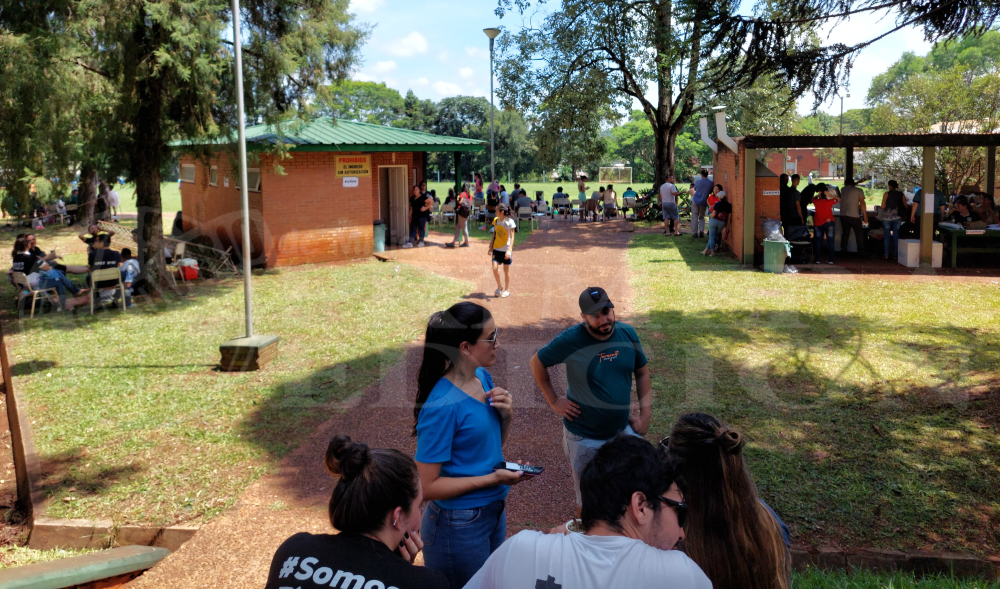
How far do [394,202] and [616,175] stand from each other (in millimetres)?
51461

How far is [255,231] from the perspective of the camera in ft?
59.2

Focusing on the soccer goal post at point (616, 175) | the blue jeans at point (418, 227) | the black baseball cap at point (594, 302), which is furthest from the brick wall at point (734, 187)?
the soccer goal post at point (616, 175)

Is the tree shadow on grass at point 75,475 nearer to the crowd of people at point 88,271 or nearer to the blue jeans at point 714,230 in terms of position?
the crowd of people at point 88,271

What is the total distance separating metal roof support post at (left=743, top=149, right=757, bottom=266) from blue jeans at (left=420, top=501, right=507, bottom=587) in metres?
14.7

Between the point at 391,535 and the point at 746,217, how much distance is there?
50.9ft

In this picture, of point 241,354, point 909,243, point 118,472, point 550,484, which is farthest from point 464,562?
point 909,243

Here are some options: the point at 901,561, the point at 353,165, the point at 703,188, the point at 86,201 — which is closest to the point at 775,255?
the point at 703,188

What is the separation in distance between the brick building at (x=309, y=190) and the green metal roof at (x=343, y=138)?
26 millimetres

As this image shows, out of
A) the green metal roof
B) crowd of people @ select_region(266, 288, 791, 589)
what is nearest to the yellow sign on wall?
the green metal roof

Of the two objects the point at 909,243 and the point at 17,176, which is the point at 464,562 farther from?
the point at 909,243

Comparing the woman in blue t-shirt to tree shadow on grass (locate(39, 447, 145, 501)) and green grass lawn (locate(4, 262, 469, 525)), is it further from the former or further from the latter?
tree shadow on grass (locate(39, 447, 145, 501))

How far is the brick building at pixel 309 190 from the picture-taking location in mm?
17656

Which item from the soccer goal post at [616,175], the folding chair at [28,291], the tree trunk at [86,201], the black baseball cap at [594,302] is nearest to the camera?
the black baseball cap at [594,302]

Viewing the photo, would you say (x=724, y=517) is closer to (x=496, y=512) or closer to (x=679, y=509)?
(x=679, y=509)
